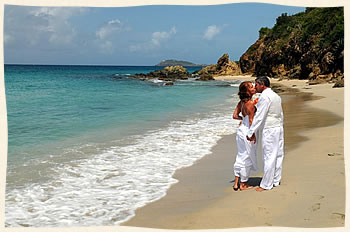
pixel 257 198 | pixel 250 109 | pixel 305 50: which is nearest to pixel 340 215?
pixel 257 198

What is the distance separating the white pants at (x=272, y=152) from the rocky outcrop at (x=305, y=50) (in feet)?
58.7

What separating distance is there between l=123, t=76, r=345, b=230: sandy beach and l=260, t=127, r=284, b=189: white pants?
5.9 inches

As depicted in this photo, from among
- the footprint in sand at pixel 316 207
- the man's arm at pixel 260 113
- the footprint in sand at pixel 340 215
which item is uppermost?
the man's arm at pixel 260 113

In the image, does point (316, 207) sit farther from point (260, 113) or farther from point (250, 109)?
point (250, 109)

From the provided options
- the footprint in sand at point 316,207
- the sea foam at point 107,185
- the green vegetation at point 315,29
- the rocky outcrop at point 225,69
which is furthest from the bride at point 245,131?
the rocky outcrop at point 225,69

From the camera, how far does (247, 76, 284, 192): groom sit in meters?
4.39

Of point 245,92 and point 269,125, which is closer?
point 269,125

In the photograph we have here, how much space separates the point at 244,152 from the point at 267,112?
24.1 inches

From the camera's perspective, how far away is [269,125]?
4.45 m

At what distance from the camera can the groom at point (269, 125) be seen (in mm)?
4391

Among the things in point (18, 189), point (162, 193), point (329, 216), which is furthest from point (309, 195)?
point (18, 189)

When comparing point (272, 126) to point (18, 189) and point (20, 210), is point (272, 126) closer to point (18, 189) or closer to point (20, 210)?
point (20, 210)

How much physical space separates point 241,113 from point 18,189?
3417 mm

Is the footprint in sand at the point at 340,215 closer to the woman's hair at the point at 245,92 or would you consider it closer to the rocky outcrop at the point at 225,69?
the woman's hair at the point at 245,92
